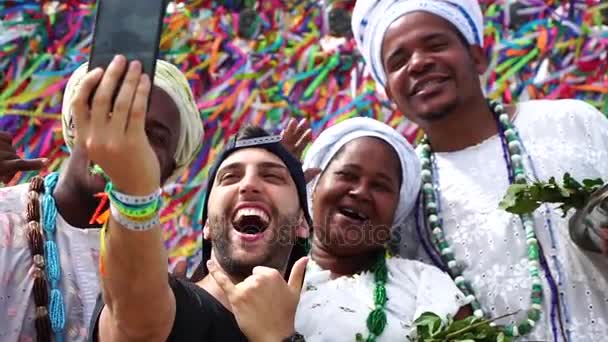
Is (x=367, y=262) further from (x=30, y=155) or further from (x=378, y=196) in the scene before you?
(x=30, y=155)

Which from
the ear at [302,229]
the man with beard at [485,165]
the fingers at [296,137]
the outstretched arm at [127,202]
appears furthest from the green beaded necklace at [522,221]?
the outstretched arm at [127,202]

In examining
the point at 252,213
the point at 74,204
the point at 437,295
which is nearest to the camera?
the point at 252,213

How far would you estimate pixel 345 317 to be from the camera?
3.26m

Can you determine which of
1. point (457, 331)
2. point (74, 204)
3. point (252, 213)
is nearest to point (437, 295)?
point (457, 331)

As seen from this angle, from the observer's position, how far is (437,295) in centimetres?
336

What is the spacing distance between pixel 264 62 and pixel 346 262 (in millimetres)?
1772

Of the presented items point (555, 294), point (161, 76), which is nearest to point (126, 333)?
point (161, 76)

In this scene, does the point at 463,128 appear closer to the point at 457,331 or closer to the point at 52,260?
the point at 457,331

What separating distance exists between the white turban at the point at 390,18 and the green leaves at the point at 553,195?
93 centimetres

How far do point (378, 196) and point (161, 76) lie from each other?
848mm

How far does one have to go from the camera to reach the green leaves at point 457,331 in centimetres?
306

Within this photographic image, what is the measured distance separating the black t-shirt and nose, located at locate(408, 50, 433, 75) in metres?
1.53

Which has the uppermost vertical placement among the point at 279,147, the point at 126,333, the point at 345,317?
the point at 279,147

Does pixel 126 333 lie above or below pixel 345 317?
above
